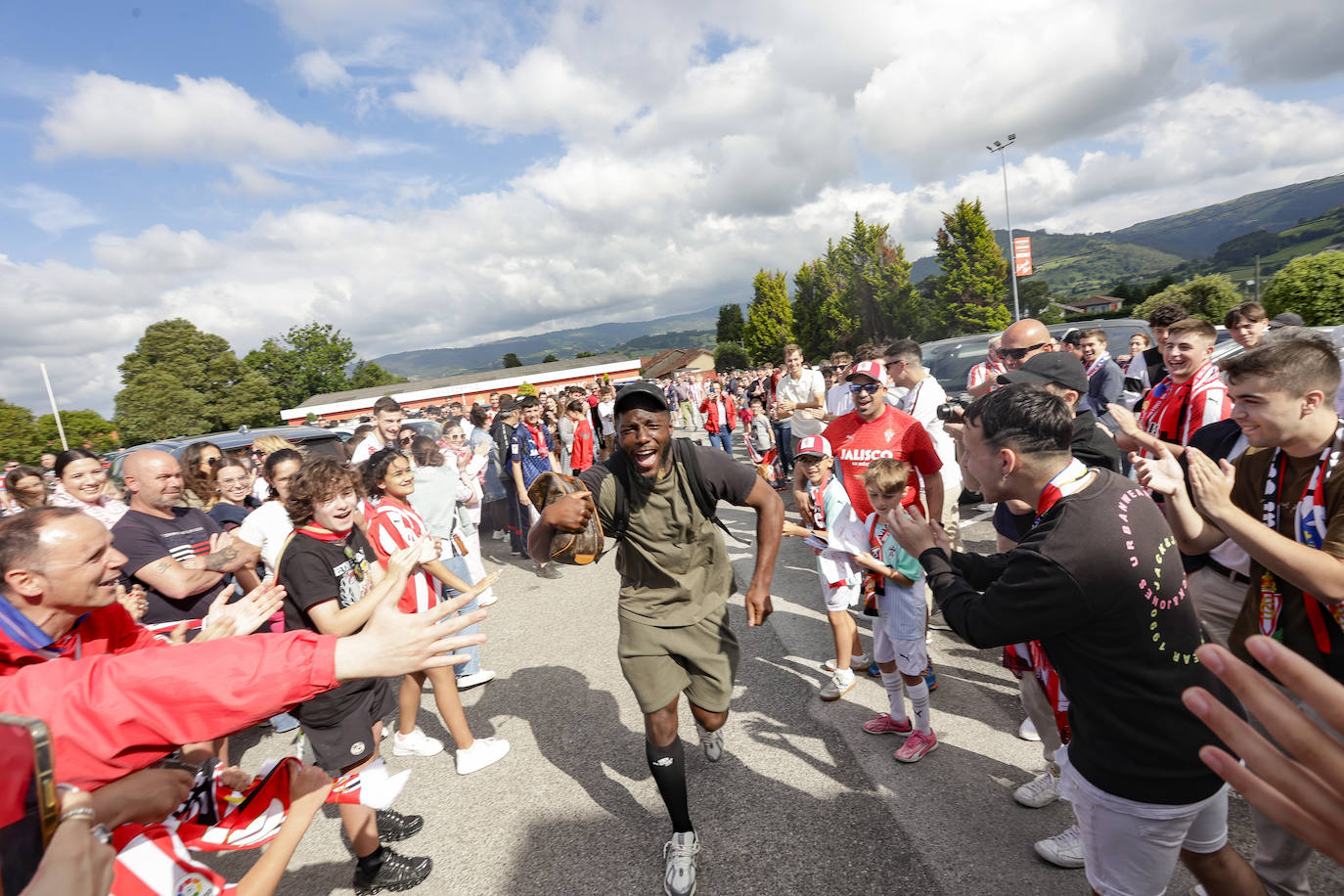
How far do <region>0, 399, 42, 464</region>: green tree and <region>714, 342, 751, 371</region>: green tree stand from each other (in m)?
58.7

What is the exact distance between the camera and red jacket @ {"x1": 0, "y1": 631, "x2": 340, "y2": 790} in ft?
4.75

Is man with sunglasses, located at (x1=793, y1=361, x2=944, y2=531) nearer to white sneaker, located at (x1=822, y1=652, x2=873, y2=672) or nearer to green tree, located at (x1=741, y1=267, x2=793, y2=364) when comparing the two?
white sneaker, located at (x1=822, y1=652, x2=873, y2=672)

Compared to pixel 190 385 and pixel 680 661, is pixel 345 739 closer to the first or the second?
pixel 680 661

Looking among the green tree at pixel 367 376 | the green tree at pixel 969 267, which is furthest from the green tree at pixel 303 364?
the green tree at pixel 969 267

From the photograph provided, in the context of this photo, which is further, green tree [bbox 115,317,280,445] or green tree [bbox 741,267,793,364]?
green tree [bbox 741,267,793,364]

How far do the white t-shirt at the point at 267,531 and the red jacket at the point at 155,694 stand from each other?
267 centimetres

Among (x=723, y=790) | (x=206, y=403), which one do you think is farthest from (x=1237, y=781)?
(x=206, y=403)

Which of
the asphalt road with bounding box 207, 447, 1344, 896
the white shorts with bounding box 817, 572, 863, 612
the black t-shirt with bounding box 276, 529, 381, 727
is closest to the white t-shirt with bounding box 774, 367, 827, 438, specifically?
the asphalt road with bounding box 207, 447, 1344, 896

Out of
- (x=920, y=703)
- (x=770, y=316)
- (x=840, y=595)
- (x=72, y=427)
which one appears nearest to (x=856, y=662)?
(x=840, y=595)

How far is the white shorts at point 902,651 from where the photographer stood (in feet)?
10.9

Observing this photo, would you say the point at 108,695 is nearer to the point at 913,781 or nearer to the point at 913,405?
the point at 913,781

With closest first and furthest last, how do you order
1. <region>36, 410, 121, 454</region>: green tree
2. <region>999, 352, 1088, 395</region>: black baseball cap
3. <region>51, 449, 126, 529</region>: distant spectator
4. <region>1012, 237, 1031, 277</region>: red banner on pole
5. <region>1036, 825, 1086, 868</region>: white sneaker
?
1. <region>1036, 825, 1086, 868</region>: white sneaker
2. <region>999, 352, 1088, 395</region>: black baseball cap
3. <region>51, 449, 126, 529</region>: distant spectator
4. <region>1012, 237, 1031, 277</region>: red banner on pole
5. <region>36, 410, 121, 454</region>: green tree

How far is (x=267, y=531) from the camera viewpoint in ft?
13.0

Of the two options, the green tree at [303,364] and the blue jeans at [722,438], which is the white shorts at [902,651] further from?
the green tree at [303,364]
